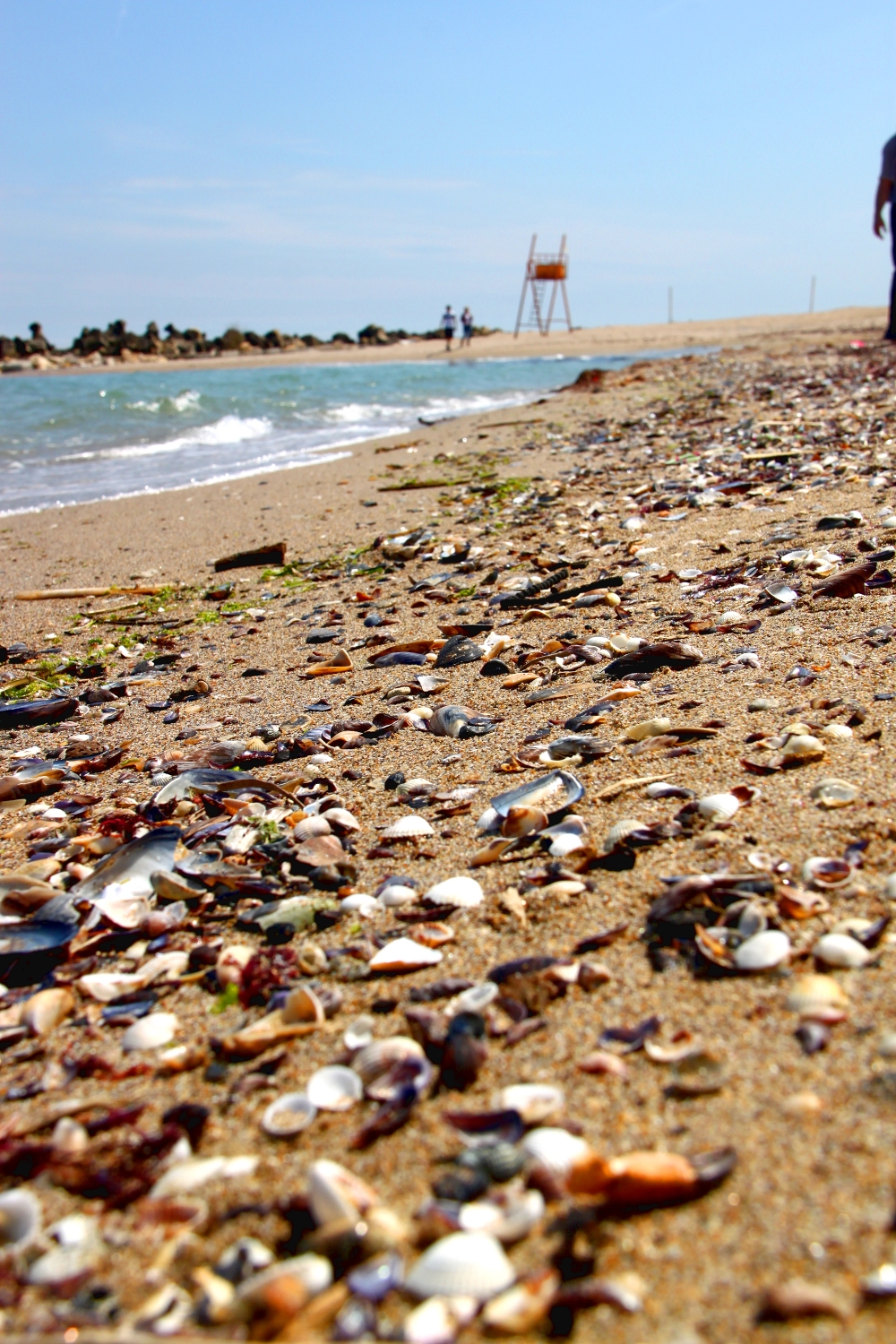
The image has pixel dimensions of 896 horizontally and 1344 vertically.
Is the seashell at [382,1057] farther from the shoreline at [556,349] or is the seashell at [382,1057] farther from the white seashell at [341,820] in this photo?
the shoreline at [556,349]

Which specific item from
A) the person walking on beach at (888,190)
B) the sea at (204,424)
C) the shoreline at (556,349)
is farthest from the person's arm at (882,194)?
the shoreline at (556,349)

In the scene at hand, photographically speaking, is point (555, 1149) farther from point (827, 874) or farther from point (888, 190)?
point (888, 190)

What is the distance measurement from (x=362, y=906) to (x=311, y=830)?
452 mm

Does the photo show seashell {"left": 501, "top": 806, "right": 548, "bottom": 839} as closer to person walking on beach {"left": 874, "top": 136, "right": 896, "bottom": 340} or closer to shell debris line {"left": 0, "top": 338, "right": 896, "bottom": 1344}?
shell debris line {"left": 0, "top": 338, "right": 896, "bottom": 1344}

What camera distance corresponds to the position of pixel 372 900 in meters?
2.28

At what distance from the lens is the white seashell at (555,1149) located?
1414 mm

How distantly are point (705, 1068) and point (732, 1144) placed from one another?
168 millimetres

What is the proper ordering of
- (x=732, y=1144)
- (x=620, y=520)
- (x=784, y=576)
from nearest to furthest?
(x=732, y=1144) < (x=784, y=576) < (x=620, y=520)

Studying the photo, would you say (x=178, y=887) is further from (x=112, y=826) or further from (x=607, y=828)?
(x=607, y=828)

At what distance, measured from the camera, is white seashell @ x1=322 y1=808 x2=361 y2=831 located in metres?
2.68

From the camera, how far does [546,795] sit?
262cm

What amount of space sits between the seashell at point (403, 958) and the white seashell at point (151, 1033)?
41cm

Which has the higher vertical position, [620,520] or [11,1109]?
[620,520]

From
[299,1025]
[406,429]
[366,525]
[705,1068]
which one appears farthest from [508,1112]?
[406,429]
